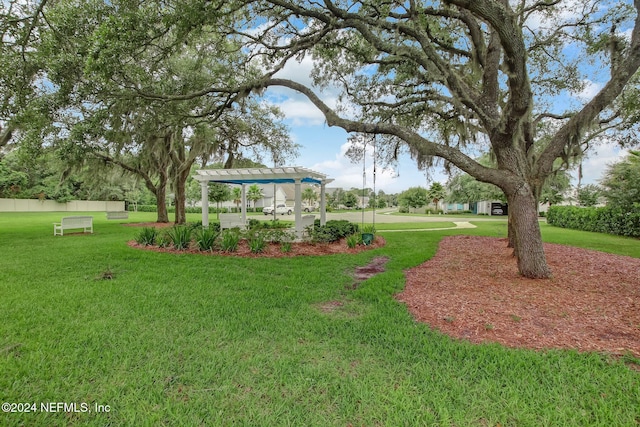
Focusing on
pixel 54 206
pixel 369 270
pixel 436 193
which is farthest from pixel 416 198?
pixel 54 206

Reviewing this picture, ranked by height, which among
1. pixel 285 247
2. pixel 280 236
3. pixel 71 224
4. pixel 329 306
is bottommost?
pixel 329 306

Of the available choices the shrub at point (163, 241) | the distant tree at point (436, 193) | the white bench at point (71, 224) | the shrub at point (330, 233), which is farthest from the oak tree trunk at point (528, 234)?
the distant tree at point (436, 193)

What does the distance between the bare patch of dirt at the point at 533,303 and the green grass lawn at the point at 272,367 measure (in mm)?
330

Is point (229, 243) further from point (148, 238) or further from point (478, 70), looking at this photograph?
point (478, 70)

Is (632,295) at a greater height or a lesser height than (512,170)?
lesser

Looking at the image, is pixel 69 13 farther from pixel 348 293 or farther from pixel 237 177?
pixel 348 293

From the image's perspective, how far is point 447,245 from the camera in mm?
10188

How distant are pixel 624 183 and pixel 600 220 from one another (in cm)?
404

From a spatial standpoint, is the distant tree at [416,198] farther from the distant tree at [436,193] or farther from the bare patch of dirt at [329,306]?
the bare patch of dirt at [329,306]

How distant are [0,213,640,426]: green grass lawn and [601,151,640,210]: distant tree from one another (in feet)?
44.3

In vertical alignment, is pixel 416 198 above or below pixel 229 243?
above

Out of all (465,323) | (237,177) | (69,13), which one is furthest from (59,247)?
(465,323)

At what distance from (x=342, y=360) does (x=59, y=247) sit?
32.1 feet

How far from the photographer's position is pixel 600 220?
15336 mm
